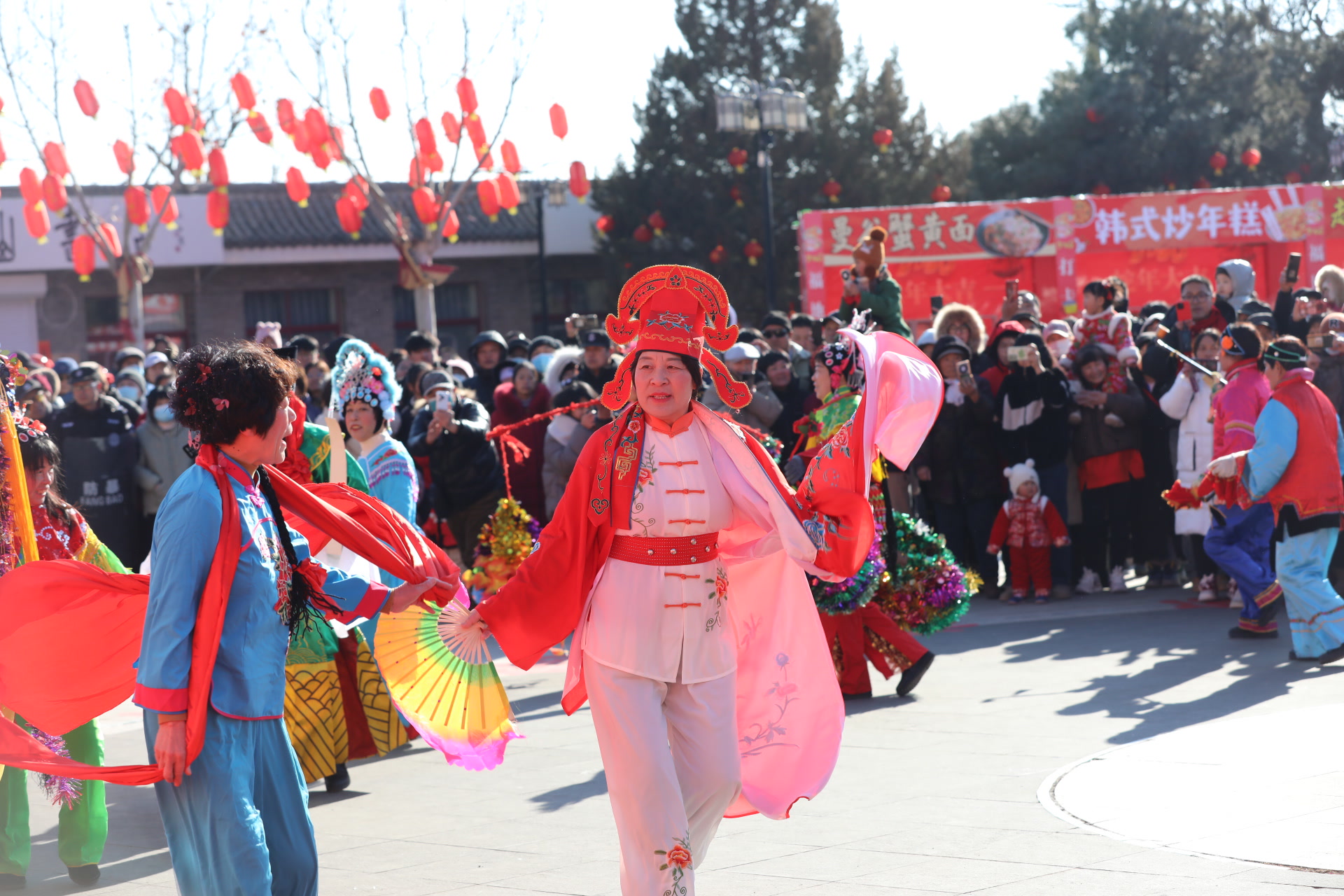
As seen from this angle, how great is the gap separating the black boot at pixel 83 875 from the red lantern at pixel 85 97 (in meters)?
20.3

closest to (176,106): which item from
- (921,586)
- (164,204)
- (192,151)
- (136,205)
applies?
(192,151)

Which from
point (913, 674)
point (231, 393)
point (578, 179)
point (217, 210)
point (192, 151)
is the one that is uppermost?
point (192, 151)

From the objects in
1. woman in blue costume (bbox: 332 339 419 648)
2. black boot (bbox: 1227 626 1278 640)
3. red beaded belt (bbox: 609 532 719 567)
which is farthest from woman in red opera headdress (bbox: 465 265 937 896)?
black boot (bbox: 1227 626 1278 640)

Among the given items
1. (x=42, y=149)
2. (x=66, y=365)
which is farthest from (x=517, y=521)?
(x=42, y=149)

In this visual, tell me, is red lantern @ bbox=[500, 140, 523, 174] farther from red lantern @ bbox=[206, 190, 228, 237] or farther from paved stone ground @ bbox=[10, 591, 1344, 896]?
paved stone ground @ bbox=[10, 591, 1344, 896]

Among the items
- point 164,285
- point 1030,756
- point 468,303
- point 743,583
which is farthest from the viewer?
point 468,303

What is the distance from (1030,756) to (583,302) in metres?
28.2

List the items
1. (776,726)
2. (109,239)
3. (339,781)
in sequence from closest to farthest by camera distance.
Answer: (776,726), (339,781), (109,239)

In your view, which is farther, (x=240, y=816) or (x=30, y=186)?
(x=30, y=186)

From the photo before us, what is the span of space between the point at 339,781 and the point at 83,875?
4.62ft

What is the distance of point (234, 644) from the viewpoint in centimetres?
371

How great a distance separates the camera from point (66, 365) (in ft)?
56.5

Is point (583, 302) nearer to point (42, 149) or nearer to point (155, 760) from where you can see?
point (42, 149)

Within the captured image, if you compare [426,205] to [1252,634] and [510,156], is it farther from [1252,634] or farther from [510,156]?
[1252,634]
